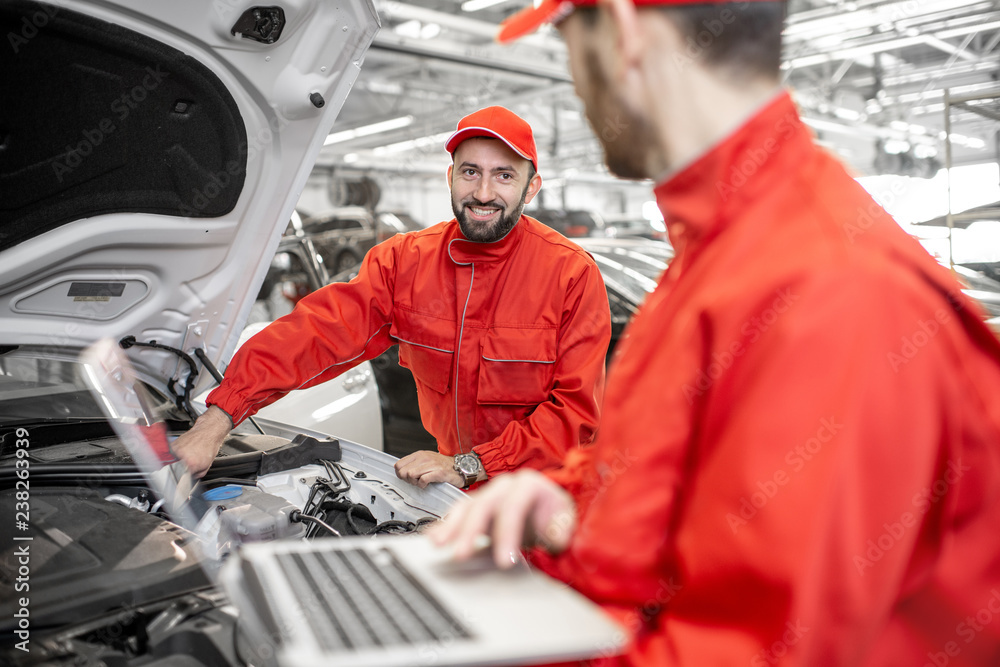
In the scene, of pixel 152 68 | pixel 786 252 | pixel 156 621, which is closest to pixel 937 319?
pixel 786 252

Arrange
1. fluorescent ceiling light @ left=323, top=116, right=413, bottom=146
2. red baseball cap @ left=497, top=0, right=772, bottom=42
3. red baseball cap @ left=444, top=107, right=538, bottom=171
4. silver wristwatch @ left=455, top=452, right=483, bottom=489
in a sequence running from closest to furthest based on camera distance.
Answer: red baseball cap @ left=497, top=0, right=772, bottom=42 < silver wristwatch @ left=455, top=452, right=483, bottom=489 < red baseball cap @ left=444, top=107, right=538, bottom=171 < fluorescent ceiling light @ left=323, top=116, right=413, bottom=146

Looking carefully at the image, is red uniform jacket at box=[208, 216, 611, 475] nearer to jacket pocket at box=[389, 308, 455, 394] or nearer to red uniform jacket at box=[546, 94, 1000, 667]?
jacket pocket at box=[389, 308, 455, 394]

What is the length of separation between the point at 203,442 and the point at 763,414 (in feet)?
4.51

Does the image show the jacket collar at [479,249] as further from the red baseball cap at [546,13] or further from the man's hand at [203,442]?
the red baseball cap at [546,13]

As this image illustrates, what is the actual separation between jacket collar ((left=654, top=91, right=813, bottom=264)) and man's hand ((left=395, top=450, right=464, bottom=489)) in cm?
113

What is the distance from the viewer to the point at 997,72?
11.2 m

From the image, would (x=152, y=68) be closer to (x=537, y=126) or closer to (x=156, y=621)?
(x=156, y=621)

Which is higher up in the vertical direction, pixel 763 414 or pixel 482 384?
pixel 763 414

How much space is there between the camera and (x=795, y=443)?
56cm

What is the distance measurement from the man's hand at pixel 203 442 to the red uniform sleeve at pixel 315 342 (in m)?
0.03

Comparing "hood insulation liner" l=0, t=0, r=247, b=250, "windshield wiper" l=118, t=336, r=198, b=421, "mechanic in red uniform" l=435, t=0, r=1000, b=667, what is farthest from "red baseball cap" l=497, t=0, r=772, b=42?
"windshield wiper" l=118, t=336, r=198, b=421

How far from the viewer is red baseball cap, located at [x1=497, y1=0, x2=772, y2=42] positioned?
0.67 metres

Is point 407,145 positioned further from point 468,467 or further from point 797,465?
point 797,465

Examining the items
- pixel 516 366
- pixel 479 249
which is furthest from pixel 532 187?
pixel 516 366
